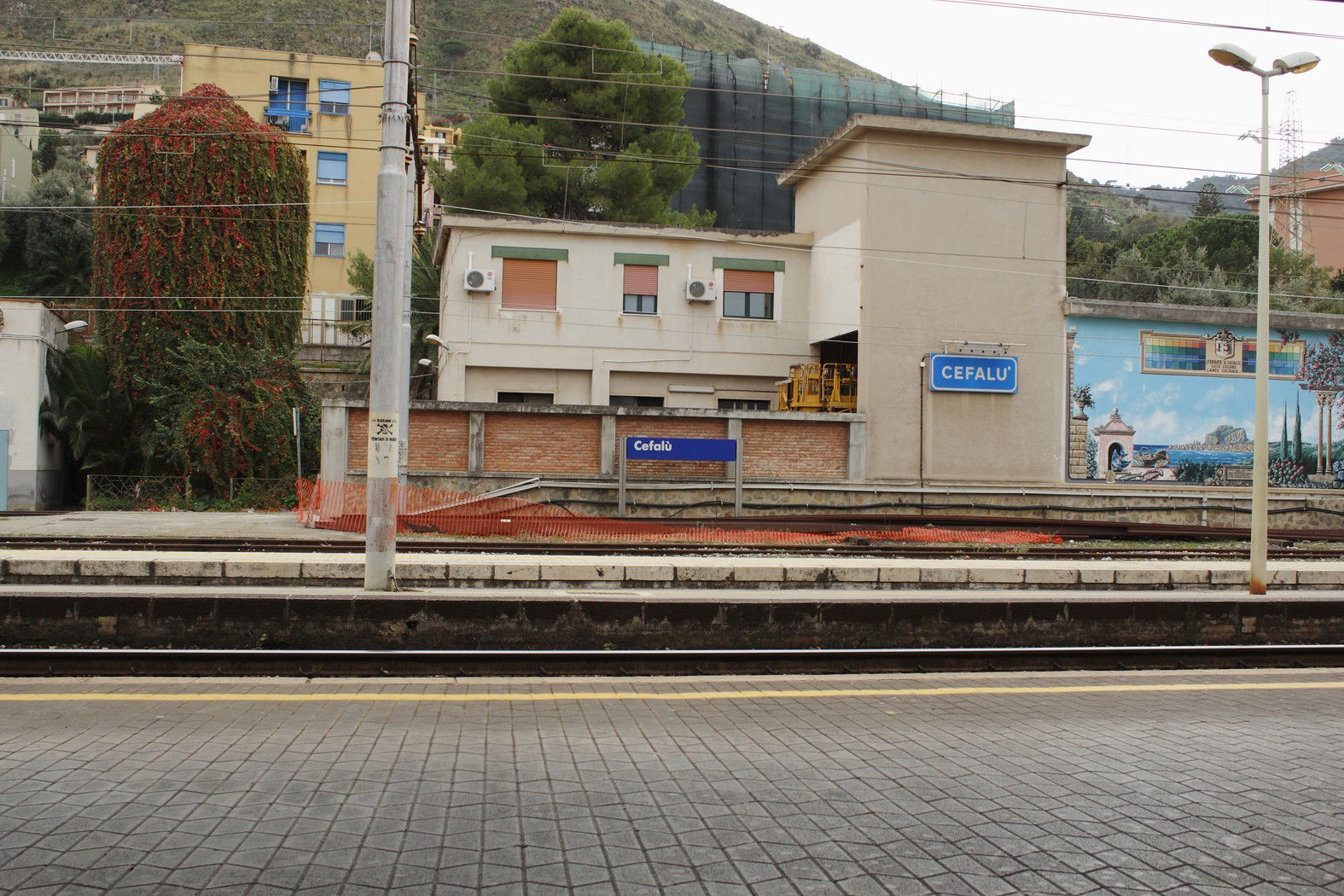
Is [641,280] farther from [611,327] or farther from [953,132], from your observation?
[953,132]

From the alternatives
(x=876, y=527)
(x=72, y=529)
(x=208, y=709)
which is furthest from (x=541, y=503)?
(x=208, y=709)

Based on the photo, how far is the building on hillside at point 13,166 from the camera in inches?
2186

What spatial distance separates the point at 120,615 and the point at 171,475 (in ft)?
66.9

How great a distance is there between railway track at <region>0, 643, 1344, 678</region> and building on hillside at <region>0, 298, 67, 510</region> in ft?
71.6

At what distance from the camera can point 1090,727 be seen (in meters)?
6.65

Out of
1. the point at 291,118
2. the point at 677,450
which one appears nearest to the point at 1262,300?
the point at 677,450

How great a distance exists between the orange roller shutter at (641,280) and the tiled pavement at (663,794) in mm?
23906

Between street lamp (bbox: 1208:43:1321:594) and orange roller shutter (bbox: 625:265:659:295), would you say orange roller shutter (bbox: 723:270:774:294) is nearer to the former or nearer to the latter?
orange roller shutter (bbox: 625:265:659:295)

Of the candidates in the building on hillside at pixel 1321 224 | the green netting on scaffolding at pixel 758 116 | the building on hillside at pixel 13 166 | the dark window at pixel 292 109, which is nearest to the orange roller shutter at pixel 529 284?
the dark window at pixel 292 109

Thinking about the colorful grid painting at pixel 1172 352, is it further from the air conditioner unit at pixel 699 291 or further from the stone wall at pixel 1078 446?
the air conditioner unit at pixel 699 291

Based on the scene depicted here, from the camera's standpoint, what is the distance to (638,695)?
7.48m

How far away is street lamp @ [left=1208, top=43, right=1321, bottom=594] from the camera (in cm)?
1199

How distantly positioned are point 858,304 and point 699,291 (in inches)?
187

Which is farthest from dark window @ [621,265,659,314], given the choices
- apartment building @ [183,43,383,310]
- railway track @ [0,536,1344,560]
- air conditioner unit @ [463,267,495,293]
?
apartment building @ [183,43,383,310]
